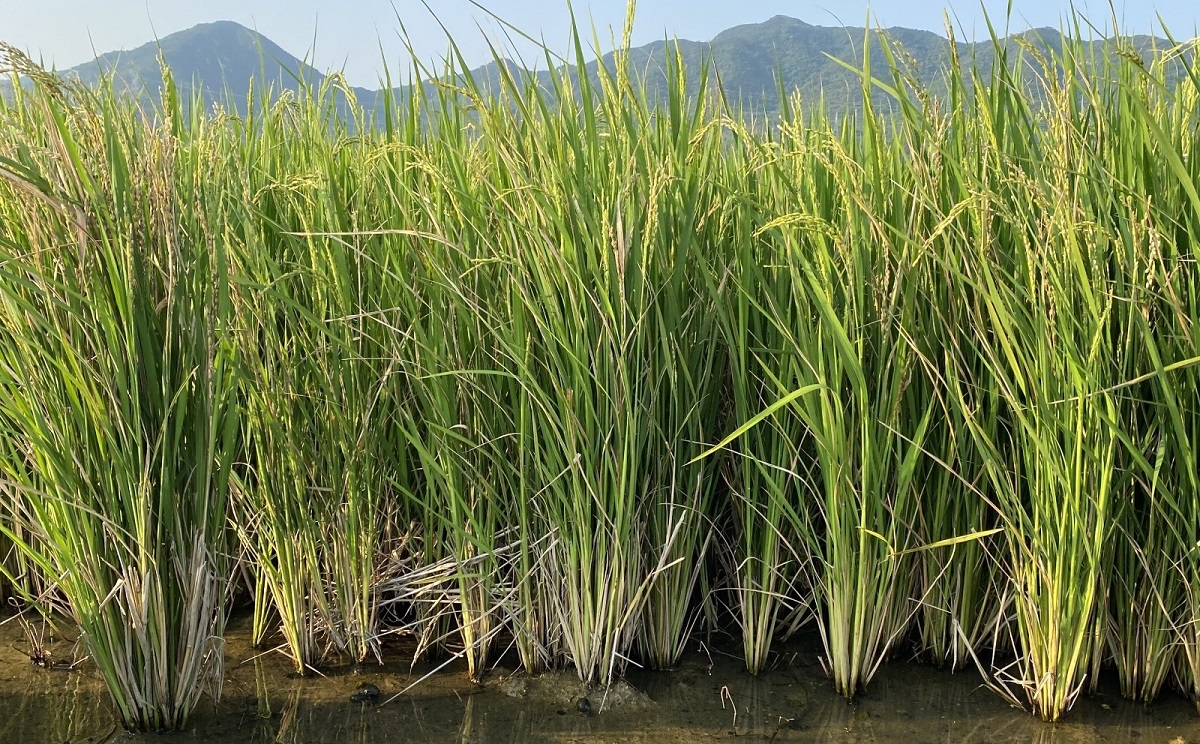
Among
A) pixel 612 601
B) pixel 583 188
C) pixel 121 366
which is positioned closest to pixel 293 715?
pixel 612 601

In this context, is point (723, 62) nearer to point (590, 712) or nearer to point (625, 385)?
point (625, 385)

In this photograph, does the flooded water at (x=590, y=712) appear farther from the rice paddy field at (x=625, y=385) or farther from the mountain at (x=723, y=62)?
the mountain at (x=723, y=62)

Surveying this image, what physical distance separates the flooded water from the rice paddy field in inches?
2.2

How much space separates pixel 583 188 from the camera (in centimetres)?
174

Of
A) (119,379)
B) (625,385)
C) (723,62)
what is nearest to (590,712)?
(625,385)

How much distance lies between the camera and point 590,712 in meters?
1.87

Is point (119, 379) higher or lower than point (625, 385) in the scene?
higher

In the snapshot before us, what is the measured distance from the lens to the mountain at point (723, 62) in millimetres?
2035

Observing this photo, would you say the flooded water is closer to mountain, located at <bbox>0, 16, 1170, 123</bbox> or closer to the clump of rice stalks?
the clump of rice stalks

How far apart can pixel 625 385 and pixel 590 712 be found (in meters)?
0.73

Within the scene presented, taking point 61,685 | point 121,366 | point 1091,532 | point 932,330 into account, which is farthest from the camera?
point 61,685

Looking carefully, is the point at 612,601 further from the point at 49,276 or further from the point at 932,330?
the point at 49,276

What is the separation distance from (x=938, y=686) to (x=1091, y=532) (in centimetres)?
52

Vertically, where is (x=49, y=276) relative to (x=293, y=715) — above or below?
above
